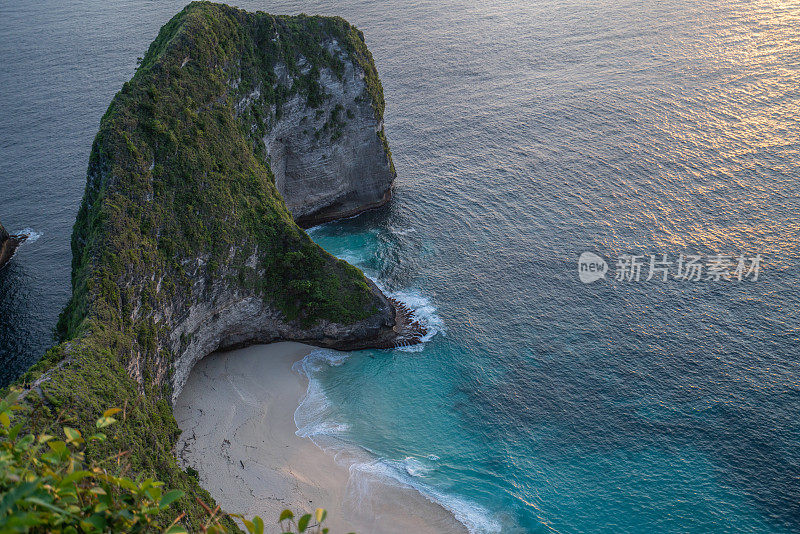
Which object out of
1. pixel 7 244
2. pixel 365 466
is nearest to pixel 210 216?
pixel 365 466

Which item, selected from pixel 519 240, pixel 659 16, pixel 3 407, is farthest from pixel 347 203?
pixel 659 16

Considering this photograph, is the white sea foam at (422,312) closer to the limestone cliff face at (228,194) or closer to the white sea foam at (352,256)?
the limestone cliff face at (228,194)

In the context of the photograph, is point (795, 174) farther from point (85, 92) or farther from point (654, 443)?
point (85, 92)

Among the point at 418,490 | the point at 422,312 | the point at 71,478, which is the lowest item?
the point at 418,490

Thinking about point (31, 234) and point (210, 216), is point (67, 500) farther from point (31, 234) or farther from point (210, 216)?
point (31, 234)

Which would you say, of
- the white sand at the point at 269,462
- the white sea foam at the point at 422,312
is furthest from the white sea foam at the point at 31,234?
the white sea foam at the point at 422,312

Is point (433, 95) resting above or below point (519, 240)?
above
